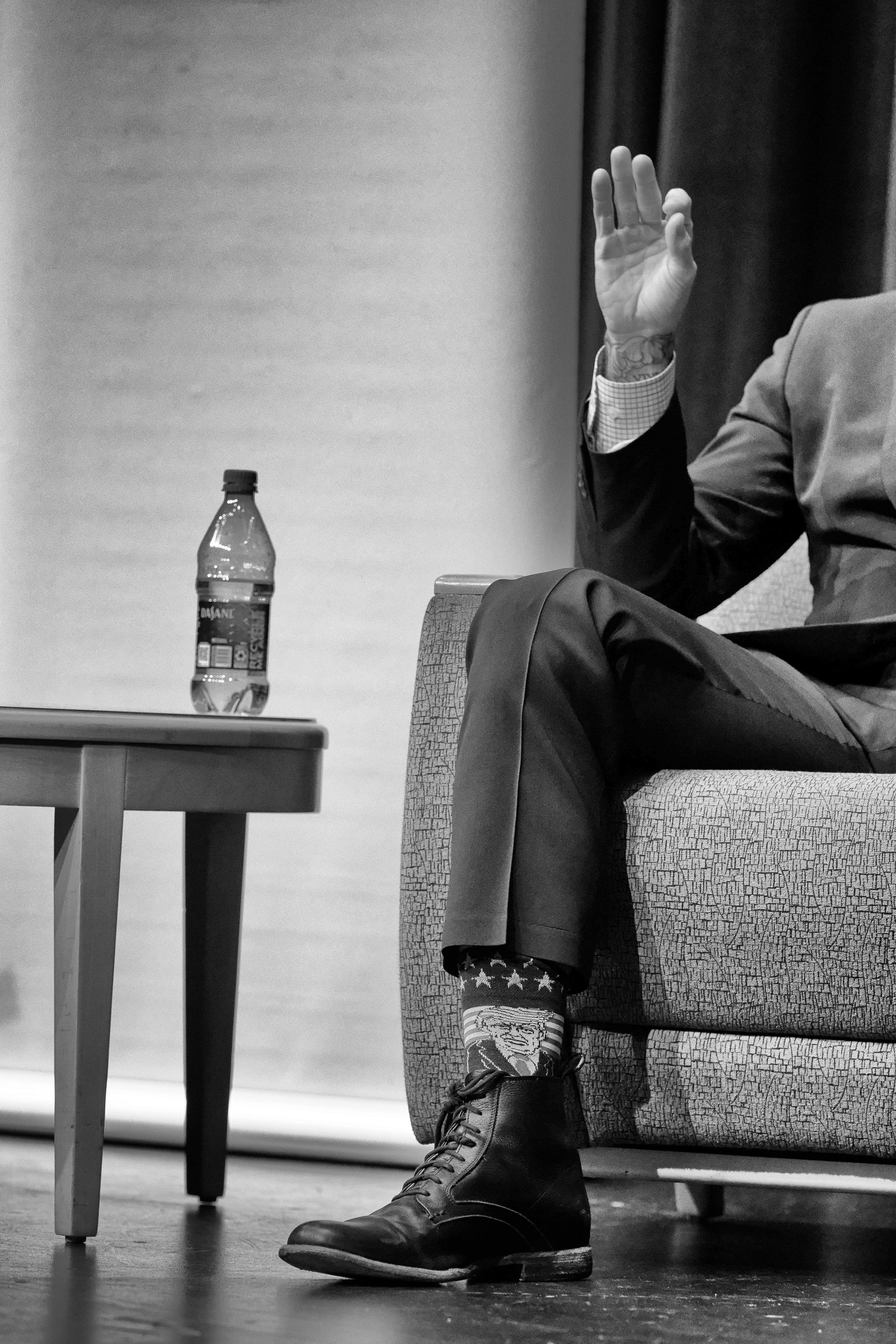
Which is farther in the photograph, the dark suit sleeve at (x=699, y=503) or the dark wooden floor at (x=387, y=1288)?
the dark suit sleeve at (x=699, y=503)

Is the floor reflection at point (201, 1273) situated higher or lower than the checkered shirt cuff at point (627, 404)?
lower

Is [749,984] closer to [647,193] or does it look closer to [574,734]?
[574,734]

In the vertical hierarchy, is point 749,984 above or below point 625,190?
below

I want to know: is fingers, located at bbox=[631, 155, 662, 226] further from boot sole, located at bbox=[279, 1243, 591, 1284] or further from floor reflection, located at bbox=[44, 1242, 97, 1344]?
floor reflection, located at bbox=[44, 1242, 97, 1344]

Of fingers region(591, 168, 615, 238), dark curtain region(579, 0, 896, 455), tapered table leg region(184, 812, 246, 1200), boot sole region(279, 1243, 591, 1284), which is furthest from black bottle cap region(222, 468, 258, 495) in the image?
boot sole region(279, 1243, 591, 1284)

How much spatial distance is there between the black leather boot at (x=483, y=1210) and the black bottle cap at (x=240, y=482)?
2.36 feet

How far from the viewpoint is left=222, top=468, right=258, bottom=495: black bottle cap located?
5.36 ft

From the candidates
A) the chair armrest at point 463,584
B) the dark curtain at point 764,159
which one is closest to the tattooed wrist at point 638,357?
the chair armrest at point 463,584

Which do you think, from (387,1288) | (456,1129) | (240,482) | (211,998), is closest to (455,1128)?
(456,1129)

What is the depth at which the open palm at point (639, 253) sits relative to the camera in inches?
54.2

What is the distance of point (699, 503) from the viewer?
5.19 feet

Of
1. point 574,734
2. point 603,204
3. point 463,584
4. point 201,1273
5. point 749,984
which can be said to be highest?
point 603,204

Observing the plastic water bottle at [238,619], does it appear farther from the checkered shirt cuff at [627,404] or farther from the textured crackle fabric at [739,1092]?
the textured crackle fabric at [739,1092]

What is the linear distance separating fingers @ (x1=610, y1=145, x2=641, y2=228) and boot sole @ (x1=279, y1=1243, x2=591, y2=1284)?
86 centimetres
